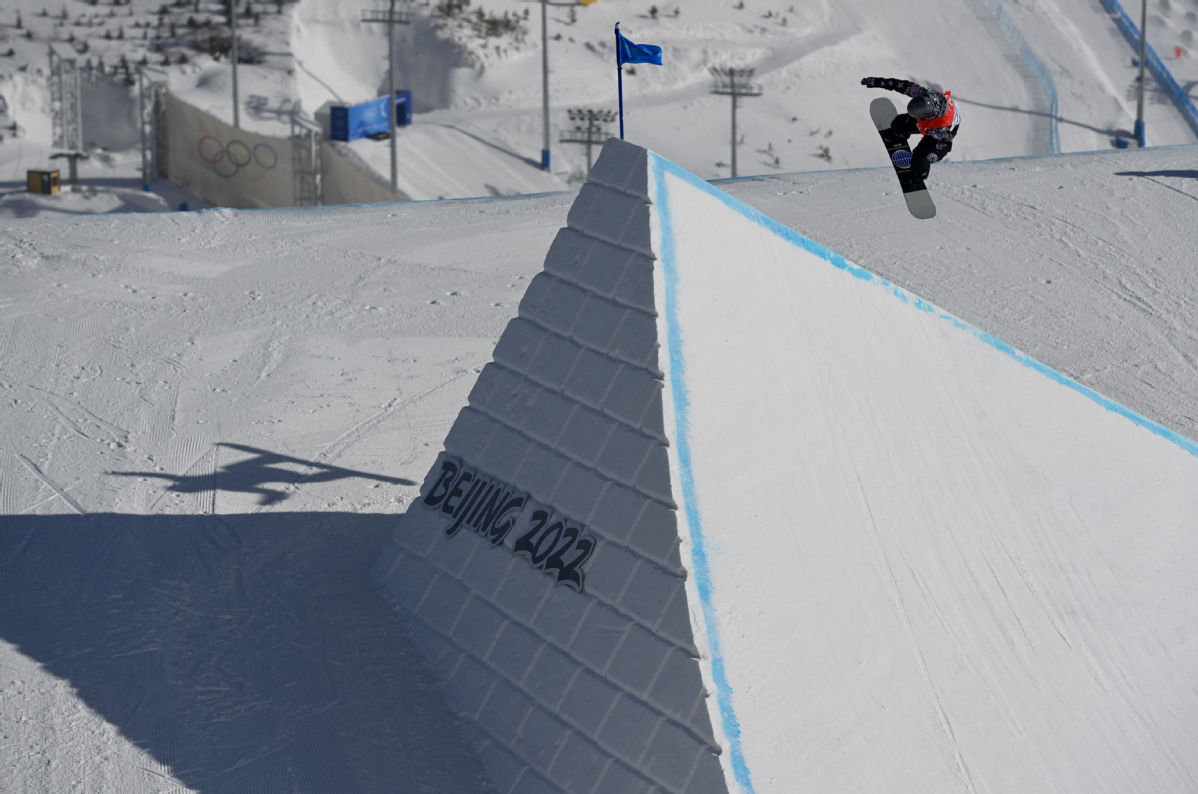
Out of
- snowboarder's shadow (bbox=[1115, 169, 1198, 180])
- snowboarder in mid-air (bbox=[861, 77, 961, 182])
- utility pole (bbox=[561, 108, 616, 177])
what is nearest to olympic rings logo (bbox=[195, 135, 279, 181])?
utility pole (bbox=[561, 108, 616, 177])

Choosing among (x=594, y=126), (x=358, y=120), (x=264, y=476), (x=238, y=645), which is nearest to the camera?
(x=238, y=645)

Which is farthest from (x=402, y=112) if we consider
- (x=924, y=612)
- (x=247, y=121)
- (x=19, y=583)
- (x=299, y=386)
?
(x=924, y=612)

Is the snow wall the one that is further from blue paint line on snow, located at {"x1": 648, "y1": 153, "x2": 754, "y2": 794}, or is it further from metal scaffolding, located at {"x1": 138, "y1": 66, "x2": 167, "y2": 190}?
blue paint line on snow, located at {"x1": 648, "y1": 153, "x2": 754, "y2": 794}

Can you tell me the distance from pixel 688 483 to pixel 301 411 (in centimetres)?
510

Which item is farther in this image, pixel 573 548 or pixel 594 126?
pixel 594 126

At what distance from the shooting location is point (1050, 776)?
6.42 m

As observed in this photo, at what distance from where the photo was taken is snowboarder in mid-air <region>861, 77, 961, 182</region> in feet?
24.7

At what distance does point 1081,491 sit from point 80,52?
31.0 meters

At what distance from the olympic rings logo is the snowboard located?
70.3ft

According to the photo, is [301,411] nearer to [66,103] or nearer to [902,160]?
[902,160]

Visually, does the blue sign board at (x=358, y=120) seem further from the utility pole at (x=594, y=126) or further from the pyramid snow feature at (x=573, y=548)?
the pyramid snow feature at (x=573, y=548)

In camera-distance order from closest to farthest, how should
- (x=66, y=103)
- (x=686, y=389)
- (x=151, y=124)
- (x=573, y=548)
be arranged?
(x=686, y=389) < (x=573, y=548) < (x=151, y=124) < (x=66, y=103)

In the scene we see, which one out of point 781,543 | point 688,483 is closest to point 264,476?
point 688,483

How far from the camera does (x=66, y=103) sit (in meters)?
30.5
